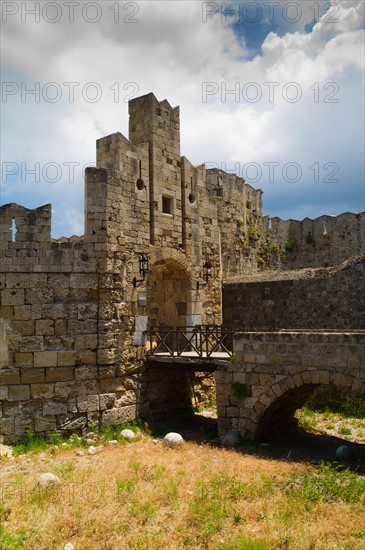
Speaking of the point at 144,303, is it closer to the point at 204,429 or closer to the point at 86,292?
the point at 86,292

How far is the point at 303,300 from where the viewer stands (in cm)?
1641

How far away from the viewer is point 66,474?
10336 mm

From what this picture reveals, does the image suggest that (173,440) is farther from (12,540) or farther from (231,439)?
(12,540)

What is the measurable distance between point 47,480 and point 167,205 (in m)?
9.03

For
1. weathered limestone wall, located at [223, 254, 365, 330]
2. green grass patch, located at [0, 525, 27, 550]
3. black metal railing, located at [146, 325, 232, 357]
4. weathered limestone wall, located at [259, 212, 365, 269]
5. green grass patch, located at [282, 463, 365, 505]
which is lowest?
green grass patch, located at [0, 525, 27, 550]

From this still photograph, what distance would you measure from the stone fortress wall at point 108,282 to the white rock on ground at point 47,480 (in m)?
3.21

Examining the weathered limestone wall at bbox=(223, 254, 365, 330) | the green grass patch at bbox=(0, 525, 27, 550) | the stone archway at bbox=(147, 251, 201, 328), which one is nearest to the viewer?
the green grass patch at bbox=(0, 525, 27, 550)

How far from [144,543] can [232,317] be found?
1090 centimetres

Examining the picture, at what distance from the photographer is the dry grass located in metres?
7.43

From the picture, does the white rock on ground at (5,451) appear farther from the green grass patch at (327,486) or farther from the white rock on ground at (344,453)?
the white rock on ground at (344,453)

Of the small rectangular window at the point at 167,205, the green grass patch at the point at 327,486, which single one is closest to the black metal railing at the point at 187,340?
the small rectangular window at the point at 167,205

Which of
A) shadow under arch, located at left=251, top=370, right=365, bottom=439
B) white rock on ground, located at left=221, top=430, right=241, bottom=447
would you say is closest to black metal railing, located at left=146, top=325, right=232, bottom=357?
shadow under arch, located at left=251, top=370, right=365, bottom=439

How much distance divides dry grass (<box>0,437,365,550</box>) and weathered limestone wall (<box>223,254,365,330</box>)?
242 inches

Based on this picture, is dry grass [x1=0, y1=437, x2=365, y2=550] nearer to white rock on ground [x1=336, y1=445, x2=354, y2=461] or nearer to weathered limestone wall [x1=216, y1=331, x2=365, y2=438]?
white rock on ground [x1=336, y1=445, x2=354, y2=461]
